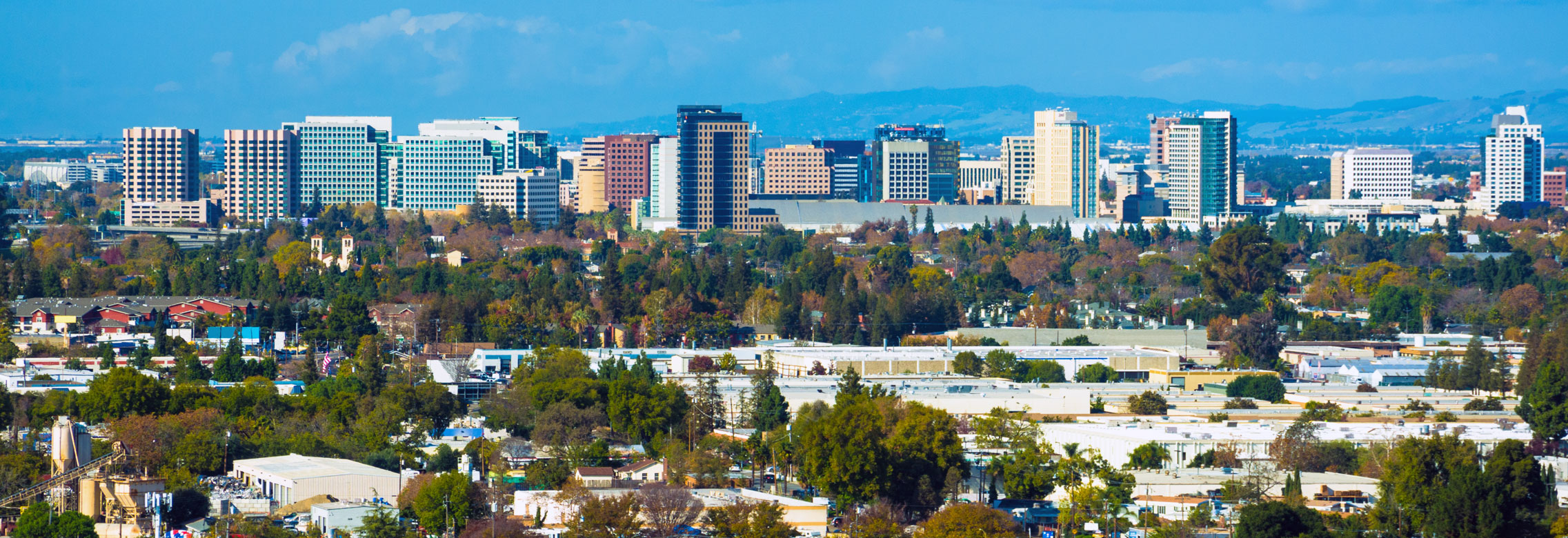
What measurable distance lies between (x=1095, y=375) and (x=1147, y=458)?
15.1 meters

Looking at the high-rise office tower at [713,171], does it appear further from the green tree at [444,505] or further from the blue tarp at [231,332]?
the green tree at [444,505]

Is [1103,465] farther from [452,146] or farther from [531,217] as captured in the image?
[452,146]

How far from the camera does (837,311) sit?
2206 inches

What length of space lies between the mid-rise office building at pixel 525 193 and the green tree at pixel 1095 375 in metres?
59.9

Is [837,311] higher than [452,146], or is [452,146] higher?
[452,146]

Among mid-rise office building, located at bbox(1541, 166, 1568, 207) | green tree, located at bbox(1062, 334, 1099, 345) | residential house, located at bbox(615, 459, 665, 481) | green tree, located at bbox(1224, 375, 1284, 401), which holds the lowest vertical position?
residential house, located at bbox(615, 459, 665, 481)

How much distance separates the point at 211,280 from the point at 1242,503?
3990cm

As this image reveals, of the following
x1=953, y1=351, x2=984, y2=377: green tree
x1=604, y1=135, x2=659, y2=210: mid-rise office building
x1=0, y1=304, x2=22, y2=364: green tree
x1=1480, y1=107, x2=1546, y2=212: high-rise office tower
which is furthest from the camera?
x1=1480, y1=107, x2=1546, y2=212: high-rise office tower

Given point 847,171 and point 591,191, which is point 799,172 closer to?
point 847,171

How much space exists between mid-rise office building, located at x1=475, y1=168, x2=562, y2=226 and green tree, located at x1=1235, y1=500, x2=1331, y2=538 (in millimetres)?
81237

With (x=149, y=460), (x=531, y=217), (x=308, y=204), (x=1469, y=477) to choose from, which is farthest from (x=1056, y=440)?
(x=308, y=204)

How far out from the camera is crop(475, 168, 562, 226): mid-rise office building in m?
106

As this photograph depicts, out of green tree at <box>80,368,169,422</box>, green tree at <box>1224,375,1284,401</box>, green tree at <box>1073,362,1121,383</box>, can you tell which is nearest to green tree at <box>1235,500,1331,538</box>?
green tree at <box>80,368,169,422</box>

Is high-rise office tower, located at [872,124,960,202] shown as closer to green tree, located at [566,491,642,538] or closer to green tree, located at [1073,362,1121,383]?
green tree, located at [1073,362,1121,383]
